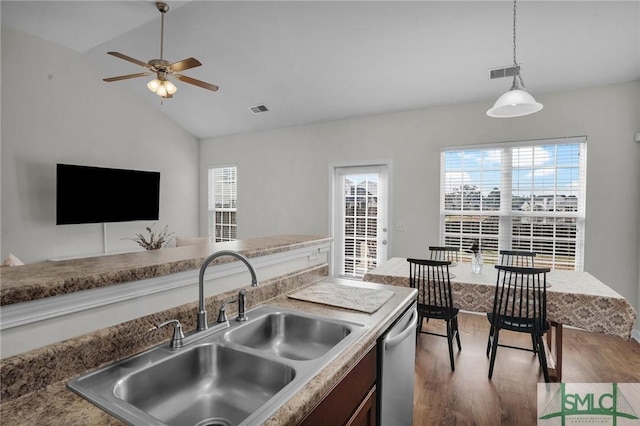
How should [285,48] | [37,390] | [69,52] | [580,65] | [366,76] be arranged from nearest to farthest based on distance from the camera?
[37,390], [580,65], [285,48], [366,76], [69,52]

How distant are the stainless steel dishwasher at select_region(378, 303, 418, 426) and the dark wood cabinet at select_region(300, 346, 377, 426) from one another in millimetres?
52

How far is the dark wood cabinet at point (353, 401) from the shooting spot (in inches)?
34.9

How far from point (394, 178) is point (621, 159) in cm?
245

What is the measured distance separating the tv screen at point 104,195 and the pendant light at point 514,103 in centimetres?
499

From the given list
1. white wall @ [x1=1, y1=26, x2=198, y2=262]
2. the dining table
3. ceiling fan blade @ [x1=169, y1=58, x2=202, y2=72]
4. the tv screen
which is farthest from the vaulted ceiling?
the dining table

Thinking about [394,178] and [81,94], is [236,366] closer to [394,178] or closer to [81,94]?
[394,178]

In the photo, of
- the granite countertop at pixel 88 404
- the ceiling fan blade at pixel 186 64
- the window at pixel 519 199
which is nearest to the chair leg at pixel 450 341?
the window at pixel 519 199

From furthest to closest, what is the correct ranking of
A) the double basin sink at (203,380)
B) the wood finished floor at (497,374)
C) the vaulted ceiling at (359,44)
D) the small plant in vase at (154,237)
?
1. the small plant in vase at (154,237)
2. the vaulted ceiling at (359,44)
3. the wood finished floor at (497,374)
4. the double basin sink at (203,380)

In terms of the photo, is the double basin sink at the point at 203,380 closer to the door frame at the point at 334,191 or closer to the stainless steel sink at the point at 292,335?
the stainless steel sink at the point at 292,335

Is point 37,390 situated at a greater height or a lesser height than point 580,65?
lesser

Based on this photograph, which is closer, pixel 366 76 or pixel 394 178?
pixel 366 76

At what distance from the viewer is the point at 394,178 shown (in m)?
4.64

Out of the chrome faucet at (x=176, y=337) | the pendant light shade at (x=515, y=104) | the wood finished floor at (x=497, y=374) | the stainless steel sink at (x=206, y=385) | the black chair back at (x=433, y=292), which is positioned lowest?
the wood finished floor at (x=497, y=374)

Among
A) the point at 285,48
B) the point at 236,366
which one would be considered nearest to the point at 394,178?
the point at 285,48
